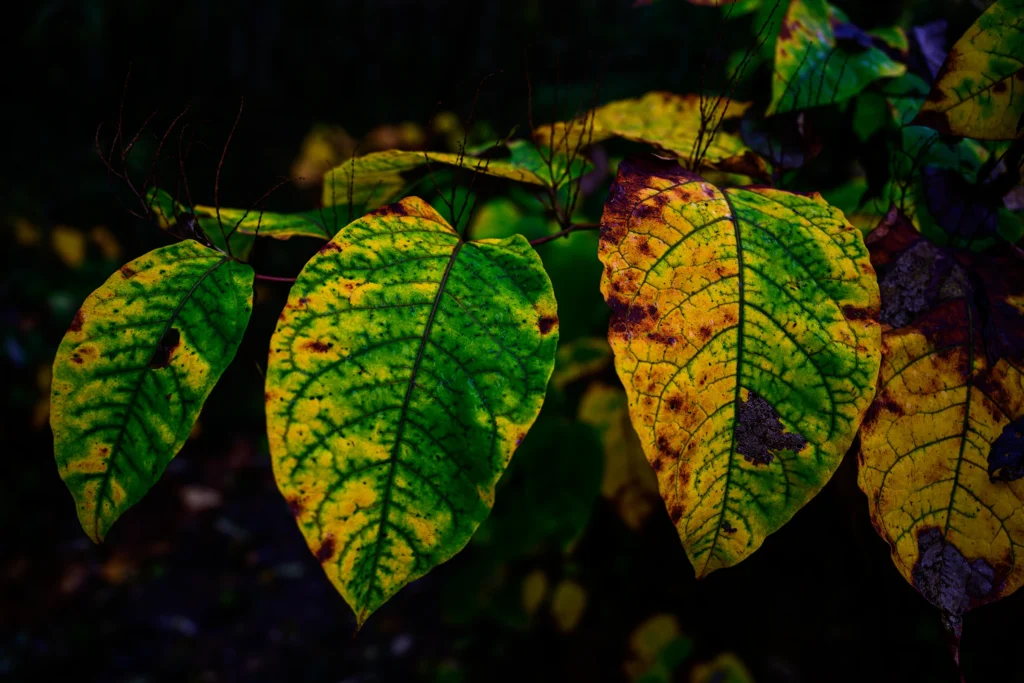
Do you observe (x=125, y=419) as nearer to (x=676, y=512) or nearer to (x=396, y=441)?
(x=396, y=441)

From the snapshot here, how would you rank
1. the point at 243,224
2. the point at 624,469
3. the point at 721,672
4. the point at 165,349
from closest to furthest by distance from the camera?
the point at 165,349, the point at 243,224, the point at 624,469, the point at 721,672

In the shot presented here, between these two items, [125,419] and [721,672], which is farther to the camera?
[721,672]

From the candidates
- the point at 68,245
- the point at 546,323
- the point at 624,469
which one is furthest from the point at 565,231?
the point at 68,245

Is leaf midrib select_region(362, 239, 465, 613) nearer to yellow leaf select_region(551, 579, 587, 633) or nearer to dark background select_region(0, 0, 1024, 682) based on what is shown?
dark background select_region(0, 0, 1024, 682)

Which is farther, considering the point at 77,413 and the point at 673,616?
the point at 673,616

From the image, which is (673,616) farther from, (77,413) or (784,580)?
(77,413)

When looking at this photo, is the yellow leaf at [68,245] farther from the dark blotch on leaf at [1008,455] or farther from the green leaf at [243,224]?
the dark blotch on leaf at [1008,455]

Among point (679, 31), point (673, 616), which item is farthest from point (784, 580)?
point (679, 31)
